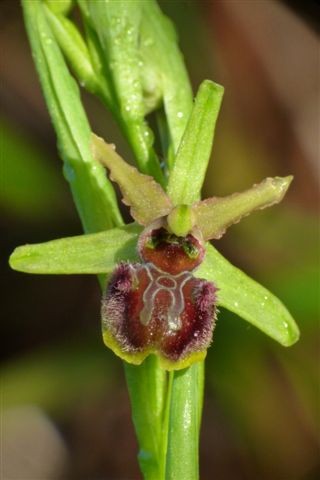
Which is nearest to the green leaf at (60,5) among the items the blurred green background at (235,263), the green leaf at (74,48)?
the green leaf at (74,48)

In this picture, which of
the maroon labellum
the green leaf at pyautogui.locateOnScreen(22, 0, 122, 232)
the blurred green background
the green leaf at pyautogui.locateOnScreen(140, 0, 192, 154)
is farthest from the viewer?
the blurred green background

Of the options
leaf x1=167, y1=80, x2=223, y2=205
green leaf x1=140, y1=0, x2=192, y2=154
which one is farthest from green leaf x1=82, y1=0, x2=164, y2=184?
leaf x1=167, y1=80, x2=223, y2=205

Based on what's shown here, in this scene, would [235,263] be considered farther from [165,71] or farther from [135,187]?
[135,187]

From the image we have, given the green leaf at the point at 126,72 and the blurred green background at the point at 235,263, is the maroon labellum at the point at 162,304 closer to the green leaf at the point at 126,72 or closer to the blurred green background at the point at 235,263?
the green leaf at the point at 126,72

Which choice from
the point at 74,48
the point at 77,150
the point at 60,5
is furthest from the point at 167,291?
the point at 60,5

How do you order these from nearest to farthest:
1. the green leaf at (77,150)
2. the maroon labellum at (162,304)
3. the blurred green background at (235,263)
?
the maroon labellum at (162,304), the green leaf at (77,150), the blurred green background at (235,263)

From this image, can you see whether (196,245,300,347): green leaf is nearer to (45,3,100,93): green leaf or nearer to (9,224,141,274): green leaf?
(9,224,141,274): green leaf

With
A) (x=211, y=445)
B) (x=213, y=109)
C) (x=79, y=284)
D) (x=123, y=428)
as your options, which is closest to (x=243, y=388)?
(x=211, y=445)
